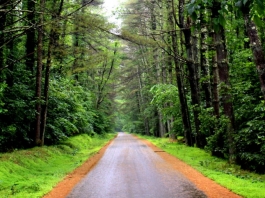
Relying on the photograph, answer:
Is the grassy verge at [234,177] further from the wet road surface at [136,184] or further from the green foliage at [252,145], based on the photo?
the wet road surface at [136,184]

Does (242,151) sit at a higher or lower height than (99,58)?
lower

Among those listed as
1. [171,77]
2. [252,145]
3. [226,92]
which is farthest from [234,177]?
[171,77]

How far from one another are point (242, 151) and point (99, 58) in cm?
1415

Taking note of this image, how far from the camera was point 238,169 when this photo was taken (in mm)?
10469

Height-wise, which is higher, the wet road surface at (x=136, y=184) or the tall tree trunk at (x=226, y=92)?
the tall tree trunk at (x=226, y=92)

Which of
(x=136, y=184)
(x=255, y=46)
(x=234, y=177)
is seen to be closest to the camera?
(x=255, y=46)

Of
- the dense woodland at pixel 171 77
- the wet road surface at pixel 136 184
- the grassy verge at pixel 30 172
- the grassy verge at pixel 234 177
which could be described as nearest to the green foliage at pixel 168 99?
the dense woodland at pixel 171 77

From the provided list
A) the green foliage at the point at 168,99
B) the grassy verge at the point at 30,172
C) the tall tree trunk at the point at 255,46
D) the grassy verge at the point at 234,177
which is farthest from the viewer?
the green foliage at the point at 168,99

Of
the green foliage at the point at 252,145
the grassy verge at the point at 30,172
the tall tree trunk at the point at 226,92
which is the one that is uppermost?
the tall tree trunk at the point at 226,92

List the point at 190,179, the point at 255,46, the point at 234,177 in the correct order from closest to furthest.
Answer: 1. the point at 255,46
2. the point at 190,179
3. the point at 234,177

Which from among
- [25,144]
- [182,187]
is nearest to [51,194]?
[182,187]

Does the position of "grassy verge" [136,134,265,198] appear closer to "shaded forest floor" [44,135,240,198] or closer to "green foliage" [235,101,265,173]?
"shaded forest floor" [44,135,240,198]

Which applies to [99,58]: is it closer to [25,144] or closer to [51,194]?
[25,144]

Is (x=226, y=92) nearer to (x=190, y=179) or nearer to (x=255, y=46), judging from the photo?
(x=190, y=179)
